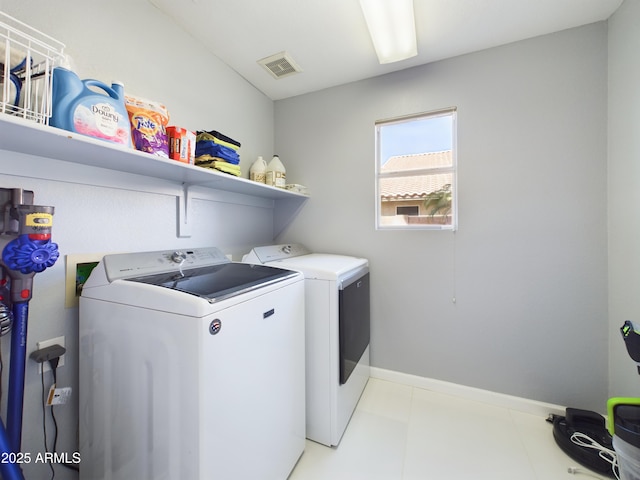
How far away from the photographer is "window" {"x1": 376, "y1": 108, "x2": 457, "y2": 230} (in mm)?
2037

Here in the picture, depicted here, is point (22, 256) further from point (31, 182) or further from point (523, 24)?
point (523, 24)

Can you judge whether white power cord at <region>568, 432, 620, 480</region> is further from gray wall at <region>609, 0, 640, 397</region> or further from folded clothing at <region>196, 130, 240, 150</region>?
folded clothing at <region>196, 130, 240, 150</region>

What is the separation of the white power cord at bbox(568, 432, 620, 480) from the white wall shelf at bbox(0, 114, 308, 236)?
2.50 meters

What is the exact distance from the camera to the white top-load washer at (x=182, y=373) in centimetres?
85

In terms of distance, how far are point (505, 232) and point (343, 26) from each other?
1.83m

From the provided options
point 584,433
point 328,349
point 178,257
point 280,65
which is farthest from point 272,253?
point 584,433

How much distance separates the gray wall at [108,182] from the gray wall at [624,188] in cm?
257

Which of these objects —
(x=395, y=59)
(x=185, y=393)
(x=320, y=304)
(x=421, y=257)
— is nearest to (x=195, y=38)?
(x=395, y=59)

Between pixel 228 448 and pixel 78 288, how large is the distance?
99 cm

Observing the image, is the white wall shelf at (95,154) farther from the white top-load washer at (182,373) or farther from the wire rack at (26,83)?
the white top-load washer at (182,373)

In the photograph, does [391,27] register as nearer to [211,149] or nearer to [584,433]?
[211,149]

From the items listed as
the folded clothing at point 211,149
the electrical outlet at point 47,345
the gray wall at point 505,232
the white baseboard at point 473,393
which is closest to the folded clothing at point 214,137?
the folded clothing at point 211,149

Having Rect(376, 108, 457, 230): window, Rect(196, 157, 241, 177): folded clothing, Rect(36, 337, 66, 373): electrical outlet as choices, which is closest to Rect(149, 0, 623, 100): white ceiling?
Rect(376, 108, 457, 230): window

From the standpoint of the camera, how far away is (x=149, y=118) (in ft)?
3.88
